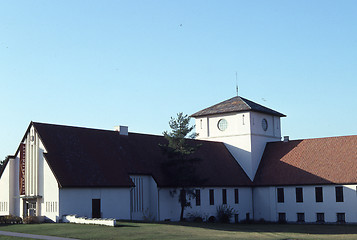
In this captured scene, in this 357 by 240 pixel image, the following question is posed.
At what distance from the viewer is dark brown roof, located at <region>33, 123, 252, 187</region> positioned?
42037mm

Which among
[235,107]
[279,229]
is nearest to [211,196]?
[279,229]

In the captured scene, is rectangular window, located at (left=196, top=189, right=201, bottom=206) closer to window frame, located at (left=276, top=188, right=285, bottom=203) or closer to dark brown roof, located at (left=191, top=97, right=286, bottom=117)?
window frame, located at (left=276, top=188, right=285, bottom=203)

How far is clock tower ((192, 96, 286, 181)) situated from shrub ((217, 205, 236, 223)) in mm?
5331

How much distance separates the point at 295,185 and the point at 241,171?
6.55 meters

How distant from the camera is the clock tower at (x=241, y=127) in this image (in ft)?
193

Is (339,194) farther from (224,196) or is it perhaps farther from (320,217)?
(224,196)

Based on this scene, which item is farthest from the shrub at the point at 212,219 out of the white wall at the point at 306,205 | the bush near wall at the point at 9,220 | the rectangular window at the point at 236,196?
the bush near wall at the point at 9,220

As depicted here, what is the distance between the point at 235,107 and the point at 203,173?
994cm

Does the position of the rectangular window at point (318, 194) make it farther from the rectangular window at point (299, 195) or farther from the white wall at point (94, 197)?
the white wall at point (94, 197)

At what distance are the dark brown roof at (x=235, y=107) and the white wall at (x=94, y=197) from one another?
18.7 meters

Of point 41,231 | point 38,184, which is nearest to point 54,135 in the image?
point 38,184

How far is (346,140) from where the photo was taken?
5538 centimetres

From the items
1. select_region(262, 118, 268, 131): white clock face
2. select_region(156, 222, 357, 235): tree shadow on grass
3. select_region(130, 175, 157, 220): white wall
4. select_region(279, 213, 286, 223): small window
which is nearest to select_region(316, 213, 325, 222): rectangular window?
select_region(156, 222, 357, 235): tree shadow on grass

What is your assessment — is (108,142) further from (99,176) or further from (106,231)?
(106,231)
